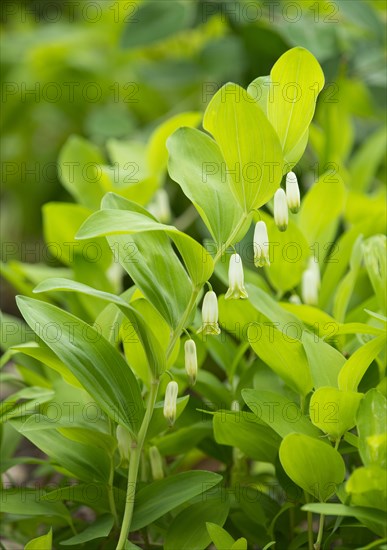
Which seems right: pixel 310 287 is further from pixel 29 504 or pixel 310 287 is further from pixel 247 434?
pixel 29 504

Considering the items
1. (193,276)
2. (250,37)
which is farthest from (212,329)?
(250,37)

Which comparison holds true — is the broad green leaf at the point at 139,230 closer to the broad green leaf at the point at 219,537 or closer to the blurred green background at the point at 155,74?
the broad green leaf at the point at 219,537

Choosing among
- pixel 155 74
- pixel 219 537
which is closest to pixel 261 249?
pixel 219 537

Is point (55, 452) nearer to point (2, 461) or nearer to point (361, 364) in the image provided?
point (2, 461)

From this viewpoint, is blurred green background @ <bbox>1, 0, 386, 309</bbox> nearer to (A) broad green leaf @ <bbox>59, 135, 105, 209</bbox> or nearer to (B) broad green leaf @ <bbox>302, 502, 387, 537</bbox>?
(A) broad green leaf @ <bbox>59, 135, 105, 209</bbox>

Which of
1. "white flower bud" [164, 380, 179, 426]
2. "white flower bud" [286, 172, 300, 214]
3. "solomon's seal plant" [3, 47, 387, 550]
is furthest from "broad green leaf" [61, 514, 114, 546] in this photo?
"white flower bud" [286, 172, 300, 214]

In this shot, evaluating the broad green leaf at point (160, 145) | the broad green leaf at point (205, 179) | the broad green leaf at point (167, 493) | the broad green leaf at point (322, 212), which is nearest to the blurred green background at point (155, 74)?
the broad green leaf at point (322, 212)
